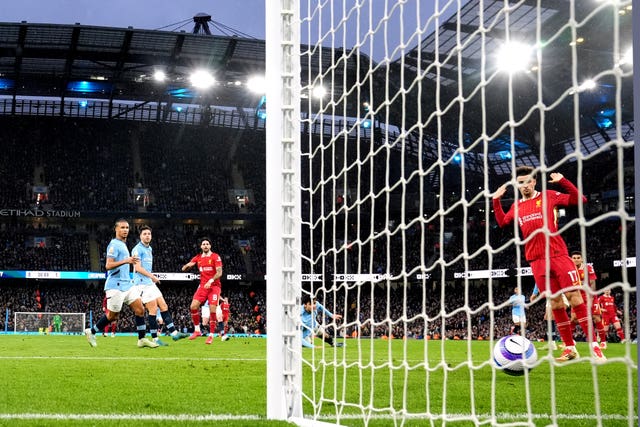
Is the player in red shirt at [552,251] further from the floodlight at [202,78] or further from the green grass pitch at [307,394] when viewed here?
the floodlight at [202,78]

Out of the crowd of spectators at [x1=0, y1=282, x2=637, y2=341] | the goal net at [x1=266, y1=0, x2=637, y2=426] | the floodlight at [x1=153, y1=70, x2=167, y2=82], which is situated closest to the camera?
the goal net at [x1=266, y1=0, x2=637, y2=426]

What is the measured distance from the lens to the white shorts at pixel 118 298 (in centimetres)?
1050

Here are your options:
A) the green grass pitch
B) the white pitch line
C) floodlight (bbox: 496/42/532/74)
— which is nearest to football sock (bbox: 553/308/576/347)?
the green grass pitch

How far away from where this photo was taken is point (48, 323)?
26.6 meters

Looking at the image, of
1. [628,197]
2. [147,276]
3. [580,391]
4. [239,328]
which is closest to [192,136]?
[239,328]

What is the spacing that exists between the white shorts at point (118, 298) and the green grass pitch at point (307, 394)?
172cm

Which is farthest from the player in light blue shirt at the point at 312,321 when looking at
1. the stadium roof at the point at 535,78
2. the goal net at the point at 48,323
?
the goal net at the point at 48,323

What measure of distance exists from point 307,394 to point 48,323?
921 inches

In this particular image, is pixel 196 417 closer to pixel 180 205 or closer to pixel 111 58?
pixel 111 58

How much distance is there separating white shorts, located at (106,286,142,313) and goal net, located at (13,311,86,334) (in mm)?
17011

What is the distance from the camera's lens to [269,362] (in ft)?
14.0

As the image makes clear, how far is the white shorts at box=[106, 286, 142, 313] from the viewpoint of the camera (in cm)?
1050

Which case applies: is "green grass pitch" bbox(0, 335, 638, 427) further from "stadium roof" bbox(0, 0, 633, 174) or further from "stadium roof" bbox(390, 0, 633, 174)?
"stadium roof" bbox(0, 0, 633, 174)

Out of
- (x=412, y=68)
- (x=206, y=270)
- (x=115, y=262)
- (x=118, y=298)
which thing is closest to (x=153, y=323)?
(x=118, y=298)
